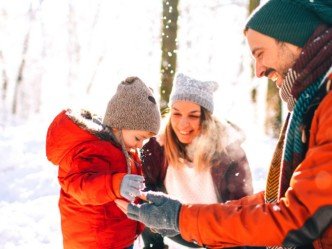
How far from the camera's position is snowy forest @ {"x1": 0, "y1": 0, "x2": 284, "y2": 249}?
1112 cm

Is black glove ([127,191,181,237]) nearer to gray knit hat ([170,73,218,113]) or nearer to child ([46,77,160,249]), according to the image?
child ([46,77,160,249])

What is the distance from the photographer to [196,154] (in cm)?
372

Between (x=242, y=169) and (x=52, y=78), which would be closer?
(x=242, y=169)

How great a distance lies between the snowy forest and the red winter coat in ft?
15.8

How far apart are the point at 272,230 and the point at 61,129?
1666 millimetres

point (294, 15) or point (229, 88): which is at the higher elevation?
point (294, 15)

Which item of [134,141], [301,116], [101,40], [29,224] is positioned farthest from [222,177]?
[101,40]

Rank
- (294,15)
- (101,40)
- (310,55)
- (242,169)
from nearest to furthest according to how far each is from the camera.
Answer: (310,55) < (294,15) < (242,169) < (101,40)

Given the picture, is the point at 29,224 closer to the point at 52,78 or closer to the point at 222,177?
the point at 222,177

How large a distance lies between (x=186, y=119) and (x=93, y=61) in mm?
29210

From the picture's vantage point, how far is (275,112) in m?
11.1

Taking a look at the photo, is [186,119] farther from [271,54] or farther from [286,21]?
[286,21]

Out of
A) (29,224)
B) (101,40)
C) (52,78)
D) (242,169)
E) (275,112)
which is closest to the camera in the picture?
(242,169)

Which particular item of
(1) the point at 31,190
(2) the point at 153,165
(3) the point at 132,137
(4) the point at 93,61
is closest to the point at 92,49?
(4) the point at 93,61
